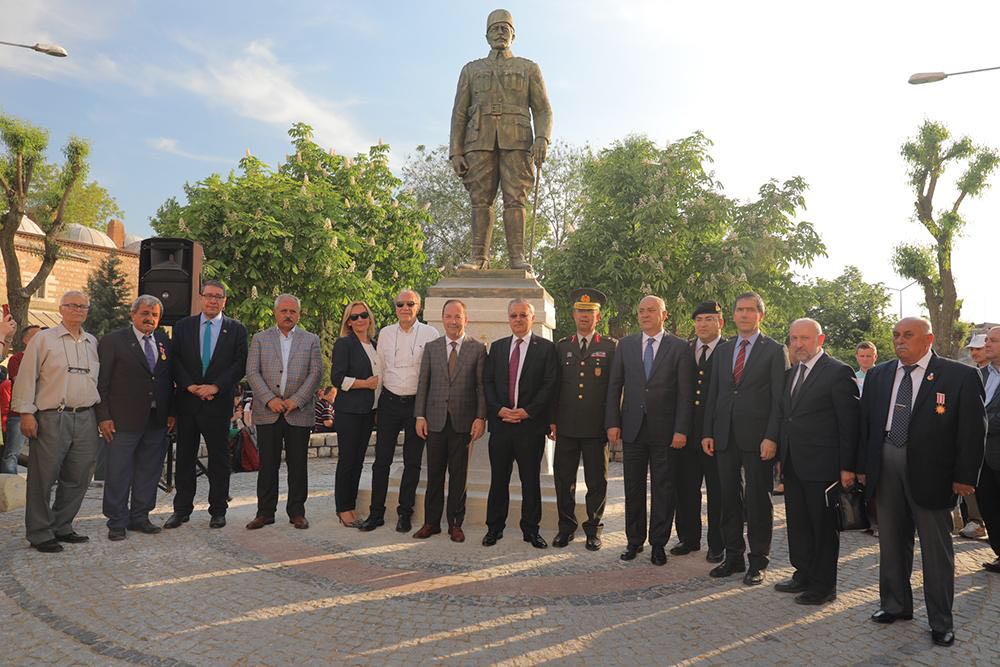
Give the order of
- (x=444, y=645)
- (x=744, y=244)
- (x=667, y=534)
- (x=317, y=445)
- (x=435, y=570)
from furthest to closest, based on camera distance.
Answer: (x=744, y=244) < (x=317, y=445) < (x=667, y=534) < (x=435, y=570) < (x=444, y=645)

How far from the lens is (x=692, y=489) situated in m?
5.41

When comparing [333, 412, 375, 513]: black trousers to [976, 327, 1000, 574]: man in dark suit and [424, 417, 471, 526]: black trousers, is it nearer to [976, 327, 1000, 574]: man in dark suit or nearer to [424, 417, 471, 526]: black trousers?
[424, 417, 471, 526]: black trousers

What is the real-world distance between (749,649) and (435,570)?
2137 millimetres

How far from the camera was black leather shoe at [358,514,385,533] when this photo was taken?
5.83 metres

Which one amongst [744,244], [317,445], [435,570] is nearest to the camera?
[435,570]

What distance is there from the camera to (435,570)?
475cm

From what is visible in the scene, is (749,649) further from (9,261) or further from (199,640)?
(9,261)

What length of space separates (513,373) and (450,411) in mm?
606

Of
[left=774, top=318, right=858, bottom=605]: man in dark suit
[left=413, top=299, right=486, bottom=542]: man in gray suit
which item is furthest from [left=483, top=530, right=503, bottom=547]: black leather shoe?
[left=774, top=318, right=858, bottom=605]: man in dark suit

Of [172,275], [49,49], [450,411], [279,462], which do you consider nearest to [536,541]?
[450,411]

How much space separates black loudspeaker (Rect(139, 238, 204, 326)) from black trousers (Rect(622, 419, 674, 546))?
5989mm

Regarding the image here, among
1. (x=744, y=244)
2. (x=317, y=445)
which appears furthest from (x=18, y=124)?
(x=744, y=244)

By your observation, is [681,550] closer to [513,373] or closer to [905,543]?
[905,543]

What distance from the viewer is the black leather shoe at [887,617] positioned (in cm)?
395
